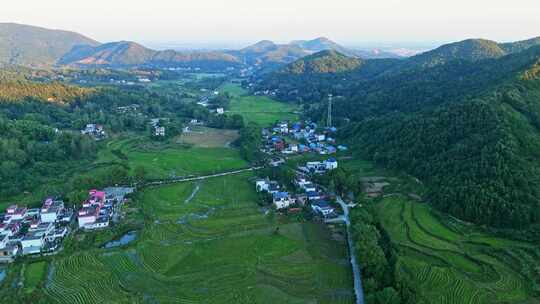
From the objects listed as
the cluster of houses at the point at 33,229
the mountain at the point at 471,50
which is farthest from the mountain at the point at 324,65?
the cluster of houses at the point at 33,229

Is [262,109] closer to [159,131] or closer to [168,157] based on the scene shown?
[159,131]

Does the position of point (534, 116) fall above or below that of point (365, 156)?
above

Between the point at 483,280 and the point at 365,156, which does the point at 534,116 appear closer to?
the point at 365,156

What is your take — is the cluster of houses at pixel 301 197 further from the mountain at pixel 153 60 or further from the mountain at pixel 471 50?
the mountain at pixel 153 60

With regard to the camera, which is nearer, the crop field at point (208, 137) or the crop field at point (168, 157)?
the crop field at point (168, 157)

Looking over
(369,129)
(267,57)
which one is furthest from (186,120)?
(267,57)

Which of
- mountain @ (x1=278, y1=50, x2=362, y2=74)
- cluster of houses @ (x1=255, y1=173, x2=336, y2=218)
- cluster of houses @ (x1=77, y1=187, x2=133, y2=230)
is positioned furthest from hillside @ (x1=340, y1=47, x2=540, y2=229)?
mountain @ (x1=278, y1=50, x2=362, y2=74)
